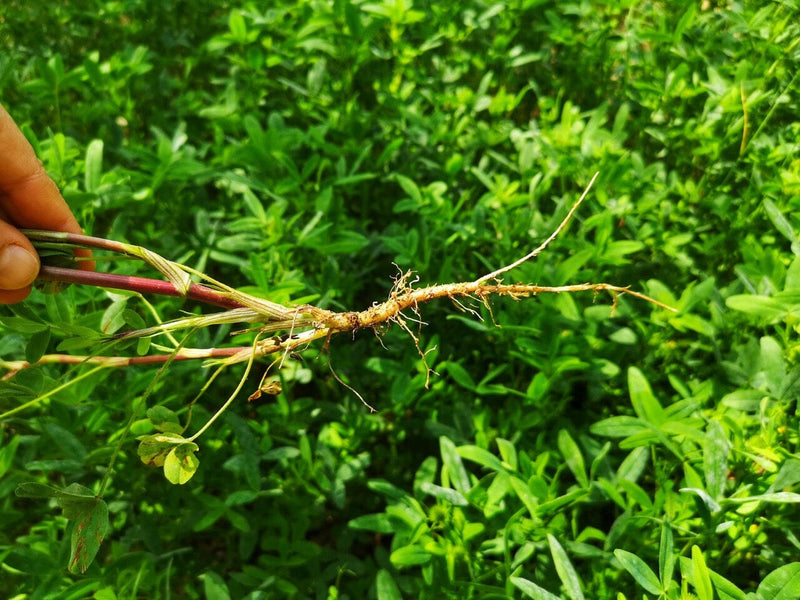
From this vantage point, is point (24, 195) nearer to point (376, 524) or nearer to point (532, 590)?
point (376, 524)

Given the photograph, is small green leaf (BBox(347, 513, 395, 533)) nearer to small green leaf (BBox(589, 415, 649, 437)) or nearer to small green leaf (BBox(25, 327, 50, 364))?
small green leaf (BBox(589, 415, 649, 437))

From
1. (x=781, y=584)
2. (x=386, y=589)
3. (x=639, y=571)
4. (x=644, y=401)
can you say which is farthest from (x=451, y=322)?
(x=781, y=584)

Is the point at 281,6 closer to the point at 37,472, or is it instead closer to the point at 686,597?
the point at 37,472

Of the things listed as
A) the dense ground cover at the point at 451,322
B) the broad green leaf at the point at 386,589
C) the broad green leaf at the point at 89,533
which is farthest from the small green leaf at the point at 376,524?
the broad green leaf at the point at 89,533

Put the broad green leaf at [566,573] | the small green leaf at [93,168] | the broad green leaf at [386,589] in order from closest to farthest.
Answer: the broad green leaf at [566,573], the broad green leaf at [386,589], the small green leaf at [93,168]

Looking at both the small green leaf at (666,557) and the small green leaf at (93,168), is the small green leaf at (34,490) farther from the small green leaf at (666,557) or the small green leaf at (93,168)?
the small green leaf at (666,557)

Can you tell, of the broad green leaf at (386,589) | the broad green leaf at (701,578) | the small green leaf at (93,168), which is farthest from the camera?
the small green leaf at (93,168)

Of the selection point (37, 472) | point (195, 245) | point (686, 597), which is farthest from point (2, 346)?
point (686, 597)

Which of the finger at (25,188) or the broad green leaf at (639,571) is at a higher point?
the finger at (25,188)
